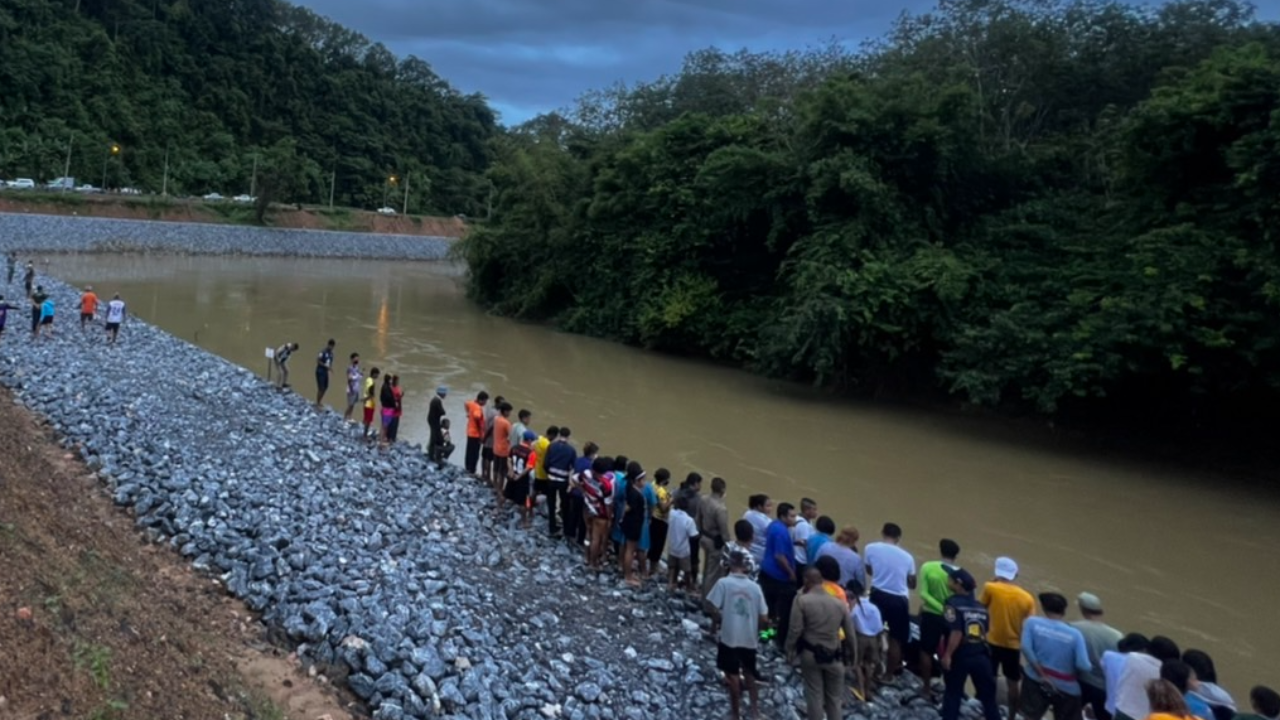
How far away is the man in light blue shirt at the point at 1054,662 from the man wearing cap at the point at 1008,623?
263 mm

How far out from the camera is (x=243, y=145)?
89.9 metres

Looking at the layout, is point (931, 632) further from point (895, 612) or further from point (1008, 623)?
point (1008, 623)

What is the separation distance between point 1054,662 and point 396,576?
19.1 feet

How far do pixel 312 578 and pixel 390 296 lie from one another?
1611 inches

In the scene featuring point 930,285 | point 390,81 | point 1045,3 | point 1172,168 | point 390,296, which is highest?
point 390,81

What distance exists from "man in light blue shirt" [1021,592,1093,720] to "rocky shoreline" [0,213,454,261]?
172ft

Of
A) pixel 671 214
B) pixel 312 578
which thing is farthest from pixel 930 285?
pixel 312 578

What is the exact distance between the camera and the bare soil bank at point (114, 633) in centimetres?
475

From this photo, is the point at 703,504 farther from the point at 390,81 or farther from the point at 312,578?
the point at 390,81

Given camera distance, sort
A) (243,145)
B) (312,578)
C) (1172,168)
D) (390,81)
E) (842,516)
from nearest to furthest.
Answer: (312,578) → (842,516) → (1172,168) → (243,145) → (390,81)

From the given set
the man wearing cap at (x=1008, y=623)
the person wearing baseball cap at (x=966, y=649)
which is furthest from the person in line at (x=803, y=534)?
the man wearing cap at (x=1008, y=623)

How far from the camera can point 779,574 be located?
7652 millimetres

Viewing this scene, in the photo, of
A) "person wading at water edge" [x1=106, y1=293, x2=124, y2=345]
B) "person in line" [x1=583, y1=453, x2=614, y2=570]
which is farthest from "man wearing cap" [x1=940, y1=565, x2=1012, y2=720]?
"person wading at water edge" [x1=106, y1=293, x2=124, y2=345]

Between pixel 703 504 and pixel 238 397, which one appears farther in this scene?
pixel 238 397
